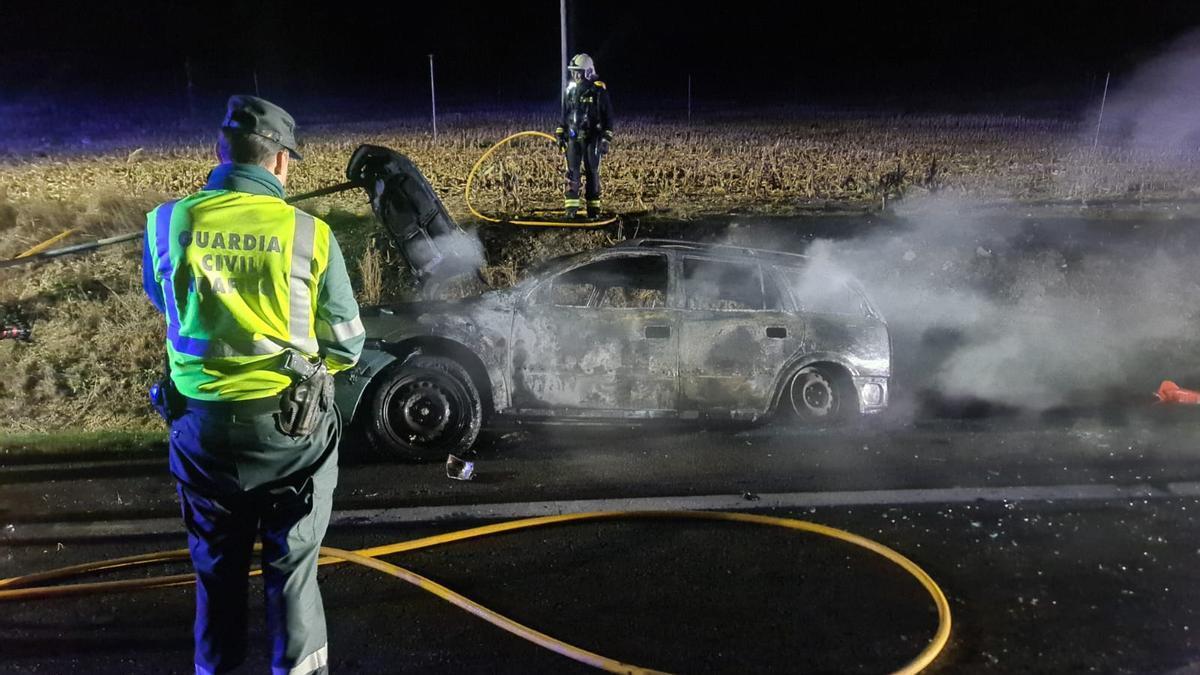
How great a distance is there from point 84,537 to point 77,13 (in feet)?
197

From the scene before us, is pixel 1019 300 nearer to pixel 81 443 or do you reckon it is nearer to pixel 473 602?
pixel 473 602

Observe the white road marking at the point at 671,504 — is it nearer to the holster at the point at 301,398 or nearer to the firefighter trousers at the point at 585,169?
the holster at the point at 301,398

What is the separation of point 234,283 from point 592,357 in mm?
3518

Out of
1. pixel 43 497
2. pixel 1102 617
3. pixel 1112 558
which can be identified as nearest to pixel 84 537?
pixel 43 497

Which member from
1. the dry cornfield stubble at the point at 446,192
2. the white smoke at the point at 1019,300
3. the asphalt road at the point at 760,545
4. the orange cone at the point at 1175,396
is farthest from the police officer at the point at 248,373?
the orange cone at the point at 1175,396

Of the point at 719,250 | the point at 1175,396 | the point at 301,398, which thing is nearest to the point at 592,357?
the point at 719,250

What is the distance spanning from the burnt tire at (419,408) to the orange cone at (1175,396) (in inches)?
223

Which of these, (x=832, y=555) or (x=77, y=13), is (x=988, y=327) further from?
(x=77, y=13)

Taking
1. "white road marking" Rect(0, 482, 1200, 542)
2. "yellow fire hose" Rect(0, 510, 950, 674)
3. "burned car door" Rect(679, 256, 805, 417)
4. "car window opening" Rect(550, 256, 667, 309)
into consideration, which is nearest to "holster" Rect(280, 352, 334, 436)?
"yellow fire hose" Rect(0, 510, 950, 674)

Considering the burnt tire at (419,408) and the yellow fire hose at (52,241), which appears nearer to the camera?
the burnt tire at (419,408)

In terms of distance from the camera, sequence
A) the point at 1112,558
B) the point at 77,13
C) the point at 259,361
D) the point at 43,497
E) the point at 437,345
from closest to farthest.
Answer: the point at 259,361
the point at 1112,558
the point at 43,497
the point at 437,345
the point at 77,13

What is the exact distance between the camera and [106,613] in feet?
12.5

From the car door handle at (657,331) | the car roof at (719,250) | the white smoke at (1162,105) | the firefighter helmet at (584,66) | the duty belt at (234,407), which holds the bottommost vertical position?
the car door handle at (657,331)

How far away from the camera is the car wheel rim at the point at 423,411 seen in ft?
19.0
